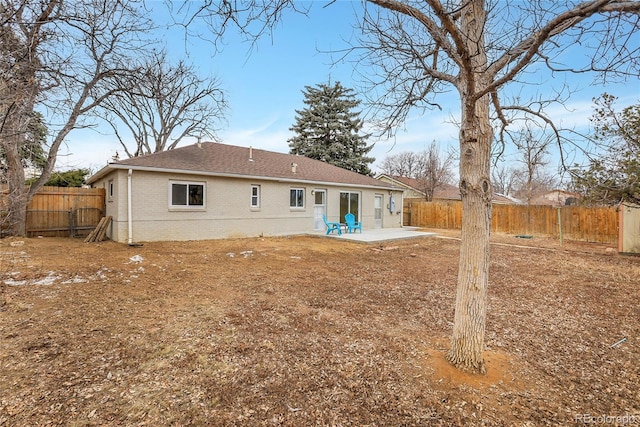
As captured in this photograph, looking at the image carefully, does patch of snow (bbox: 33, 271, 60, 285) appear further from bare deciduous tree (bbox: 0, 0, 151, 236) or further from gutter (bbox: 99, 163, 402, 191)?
gutter (bbox: 99, 163, 402, 191)

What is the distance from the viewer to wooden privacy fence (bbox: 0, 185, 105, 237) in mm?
11102

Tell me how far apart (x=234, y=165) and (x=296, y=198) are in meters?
3.17

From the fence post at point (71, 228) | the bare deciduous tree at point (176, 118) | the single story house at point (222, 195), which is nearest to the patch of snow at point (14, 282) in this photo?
the single story house at point (222, 195)

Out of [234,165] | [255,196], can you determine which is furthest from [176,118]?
[255,196]

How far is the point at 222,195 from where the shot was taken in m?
11.9

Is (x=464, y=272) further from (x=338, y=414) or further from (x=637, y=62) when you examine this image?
(x=637, y=62)

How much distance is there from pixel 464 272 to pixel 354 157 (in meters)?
25.6

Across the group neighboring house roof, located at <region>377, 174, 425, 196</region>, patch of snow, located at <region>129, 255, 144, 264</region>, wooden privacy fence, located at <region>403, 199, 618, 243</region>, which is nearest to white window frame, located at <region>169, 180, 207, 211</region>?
patch of snow, located at <region>129, 255, 144, 264</region>

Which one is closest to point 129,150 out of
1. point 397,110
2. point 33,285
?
point 33,285

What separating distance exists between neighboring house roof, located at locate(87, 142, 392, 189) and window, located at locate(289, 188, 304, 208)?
0.66 metres

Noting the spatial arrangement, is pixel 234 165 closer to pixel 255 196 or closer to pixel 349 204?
pixel 255 196

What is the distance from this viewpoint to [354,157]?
2780cm

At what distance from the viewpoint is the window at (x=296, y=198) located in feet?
46.1

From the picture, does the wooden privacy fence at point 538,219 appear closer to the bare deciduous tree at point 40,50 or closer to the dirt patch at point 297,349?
the dirt patch at point 297,349
